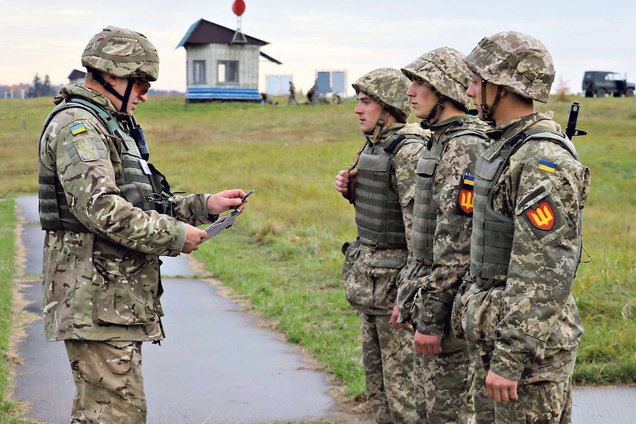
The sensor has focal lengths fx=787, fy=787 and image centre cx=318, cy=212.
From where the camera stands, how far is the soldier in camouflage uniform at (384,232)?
4.37 m

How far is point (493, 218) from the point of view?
3.04 m

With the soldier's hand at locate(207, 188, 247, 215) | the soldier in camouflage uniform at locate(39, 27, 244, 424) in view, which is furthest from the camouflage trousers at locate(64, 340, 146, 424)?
the soldier's hand at locate(207, 188, 247, 215)

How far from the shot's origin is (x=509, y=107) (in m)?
3.18

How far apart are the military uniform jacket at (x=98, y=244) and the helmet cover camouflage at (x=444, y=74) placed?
1.46m

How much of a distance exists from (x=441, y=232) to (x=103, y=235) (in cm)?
153

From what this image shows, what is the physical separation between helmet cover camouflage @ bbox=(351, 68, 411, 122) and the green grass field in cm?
202

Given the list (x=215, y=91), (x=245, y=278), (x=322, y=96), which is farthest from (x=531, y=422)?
(x=322, y=96)

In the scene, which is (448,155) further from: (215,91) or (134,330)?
(215,91)

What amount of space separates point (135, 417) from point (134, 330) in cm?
40

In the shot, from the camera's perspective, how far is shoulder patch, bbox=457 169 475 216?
3553 mm

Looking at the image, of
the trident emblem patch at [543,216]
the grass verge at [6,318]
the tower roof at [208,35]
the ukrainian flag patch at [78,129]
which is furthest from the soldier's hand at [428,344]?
the tower roof at [208,35]

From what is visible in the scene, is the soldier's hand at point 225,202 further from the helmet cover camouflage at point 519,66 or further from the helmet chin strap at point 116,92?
the helmet cover camouflage at point 519,66

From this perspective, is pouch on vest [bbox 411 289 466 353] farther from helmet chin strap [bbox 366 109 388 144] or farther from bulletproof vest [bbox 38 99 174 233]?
bulletproof vest [bbox 38 99 174 233]

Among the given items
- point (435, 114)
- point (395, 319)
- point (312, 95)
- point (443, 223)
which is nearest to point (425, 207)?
point (443, 223)
